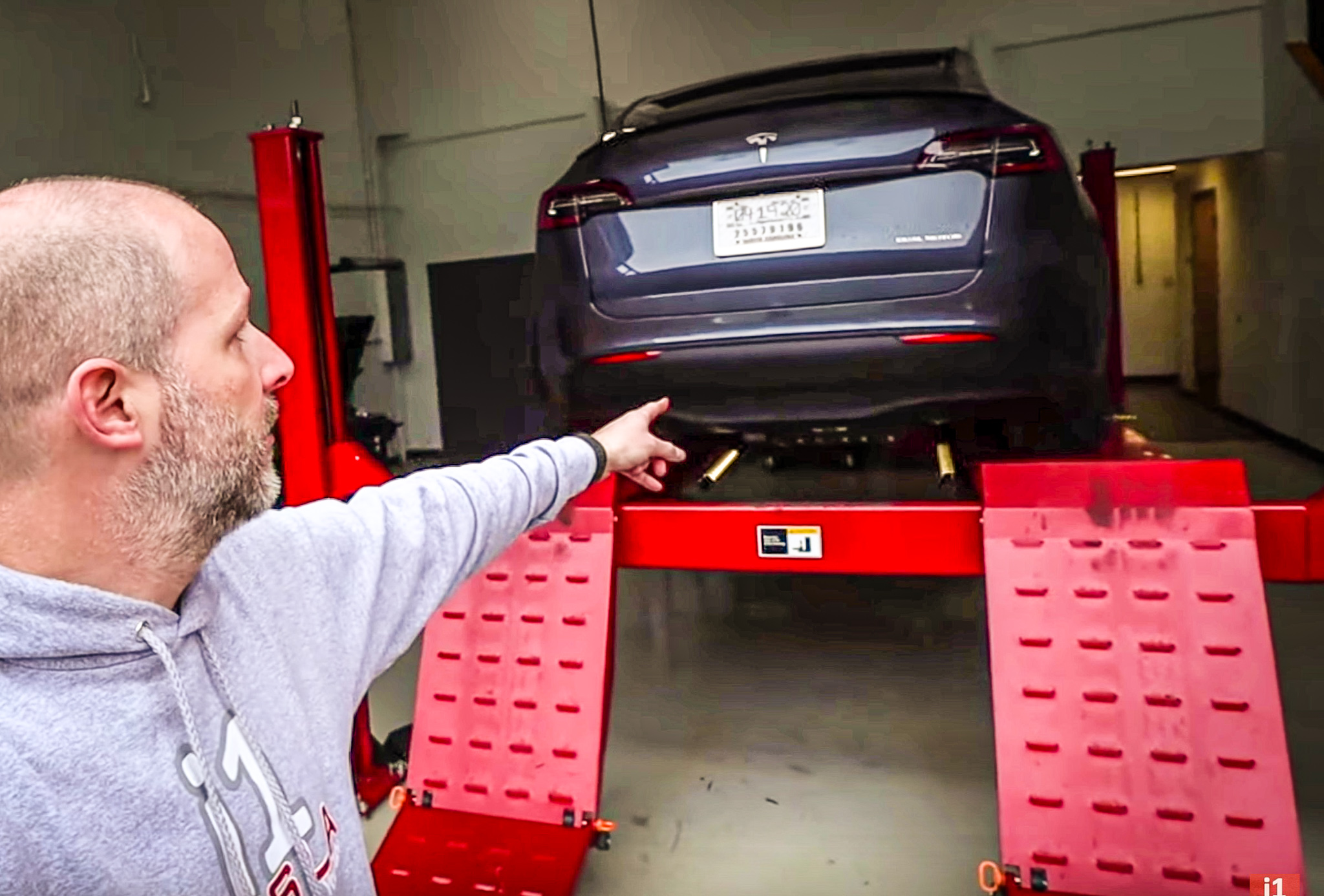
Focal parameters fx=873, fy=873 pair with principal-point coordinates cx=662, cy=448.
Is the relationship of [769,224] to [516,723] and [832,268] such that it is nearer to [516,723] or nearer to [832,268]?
[832,268]

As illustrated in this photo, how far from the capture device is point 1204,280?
7.40 feet

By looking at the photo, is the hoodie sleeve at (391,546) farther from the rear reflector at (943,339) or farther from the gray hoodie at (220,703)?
the rear reflector at (943,339)

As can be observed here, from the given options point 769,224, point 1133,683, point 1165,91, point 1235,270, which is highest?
point 1165,91

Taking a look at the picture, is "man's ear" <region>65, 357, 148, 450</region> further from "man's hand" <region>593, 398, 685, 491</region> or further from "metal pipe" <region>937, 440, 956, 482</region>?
"metal pipe" <region>937, 440, 956, 482</region>

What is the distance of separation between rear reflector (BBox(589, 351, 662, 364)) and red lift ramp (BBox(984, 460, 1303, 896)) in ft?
2.63

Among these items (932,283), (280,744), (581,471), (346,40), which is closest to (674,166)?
(932,283)

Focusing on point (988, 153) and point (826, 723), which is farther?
point (826, 723)

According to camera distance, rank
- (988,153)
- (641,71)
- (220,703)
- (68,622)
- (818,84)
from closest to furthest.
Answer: (68,622), (220,703), (988,153), (818,84), (641,71)

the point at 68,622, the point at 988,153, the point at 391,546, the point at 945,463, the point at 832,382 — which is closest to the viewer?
the point at 68,622

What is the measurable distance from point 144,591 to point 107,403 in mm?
186

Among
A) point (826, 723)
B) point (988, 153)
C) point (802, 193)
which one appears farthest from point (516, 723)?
point (988, 153)

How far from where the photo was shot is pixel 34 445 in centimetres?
69

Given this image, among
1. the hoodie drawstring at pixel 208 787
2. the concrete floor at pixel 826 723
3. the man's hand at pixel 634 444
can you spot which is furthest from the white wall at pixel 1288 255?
the hoodie drawstring at pixel 208 787

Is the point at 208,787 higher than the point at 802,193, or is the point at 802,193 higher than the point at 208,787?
the point at 802,193
